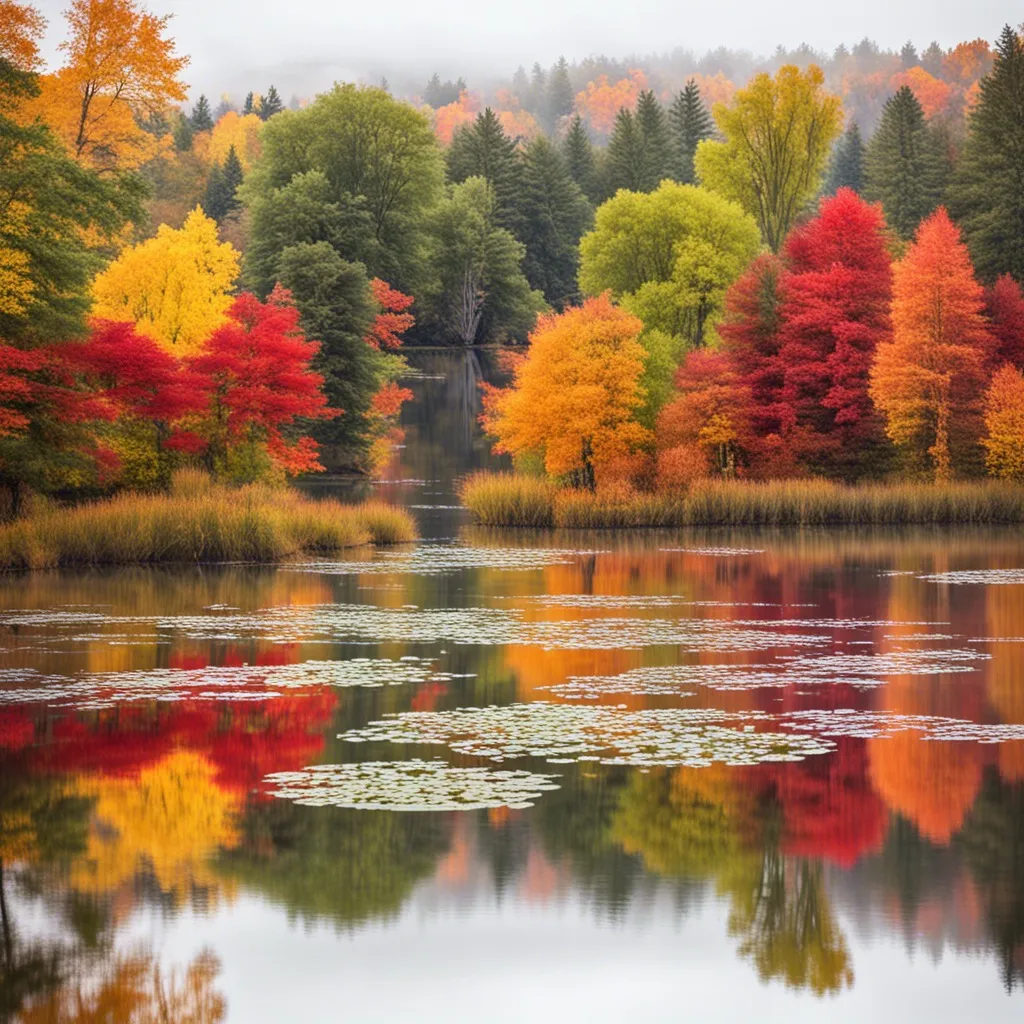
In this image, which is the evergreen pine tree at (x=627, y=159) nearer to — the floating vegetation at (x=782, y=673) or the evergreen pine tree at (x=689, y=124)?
the evergreen pine tree at (x=689, y=124)

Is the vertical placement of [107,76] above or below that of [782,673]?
above

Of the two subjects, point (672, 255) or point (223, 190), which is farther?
point (223, 190)

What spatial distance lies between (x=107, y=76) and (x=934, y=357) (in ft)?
76.6

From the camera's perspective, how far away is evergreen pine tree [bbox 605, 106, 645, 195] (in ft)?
328

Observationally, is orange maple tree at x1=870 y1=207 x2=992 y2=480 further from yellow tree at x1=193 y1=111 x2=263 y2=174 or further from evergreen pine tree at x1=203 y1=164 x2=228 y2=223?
yellow tree at x1=193 y1=111 x2=263 y2=174

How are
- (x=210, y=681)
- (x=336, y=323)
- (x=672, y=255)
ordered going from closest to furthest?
(x=210, y=681) < (x=336, y=323) < (x=672, y=255)

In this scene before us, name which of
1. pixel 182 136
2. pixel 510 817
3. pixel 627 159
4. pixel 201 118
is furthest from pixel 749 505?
pixel 201 118

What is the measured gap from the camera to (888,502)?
44156mm

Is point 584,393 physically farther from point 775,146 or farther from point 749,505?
point 775,146

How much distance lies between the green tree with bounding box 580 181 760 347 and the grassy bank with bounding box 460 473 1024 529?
17.2 metres

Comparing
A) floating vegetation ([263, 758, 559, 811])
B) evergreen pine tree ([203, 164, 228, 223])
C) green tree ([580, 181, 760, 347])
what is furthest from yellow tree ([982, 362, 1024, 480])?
evergreen pine tree ([203, 164, 228, 223])

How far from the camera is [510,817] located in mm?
12797

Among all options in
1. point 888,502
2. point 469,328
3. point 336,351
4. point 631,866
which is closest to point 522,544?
point 888,502

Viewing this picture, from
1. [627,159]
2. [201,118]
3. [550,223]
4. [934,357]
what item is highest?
[201,118]
